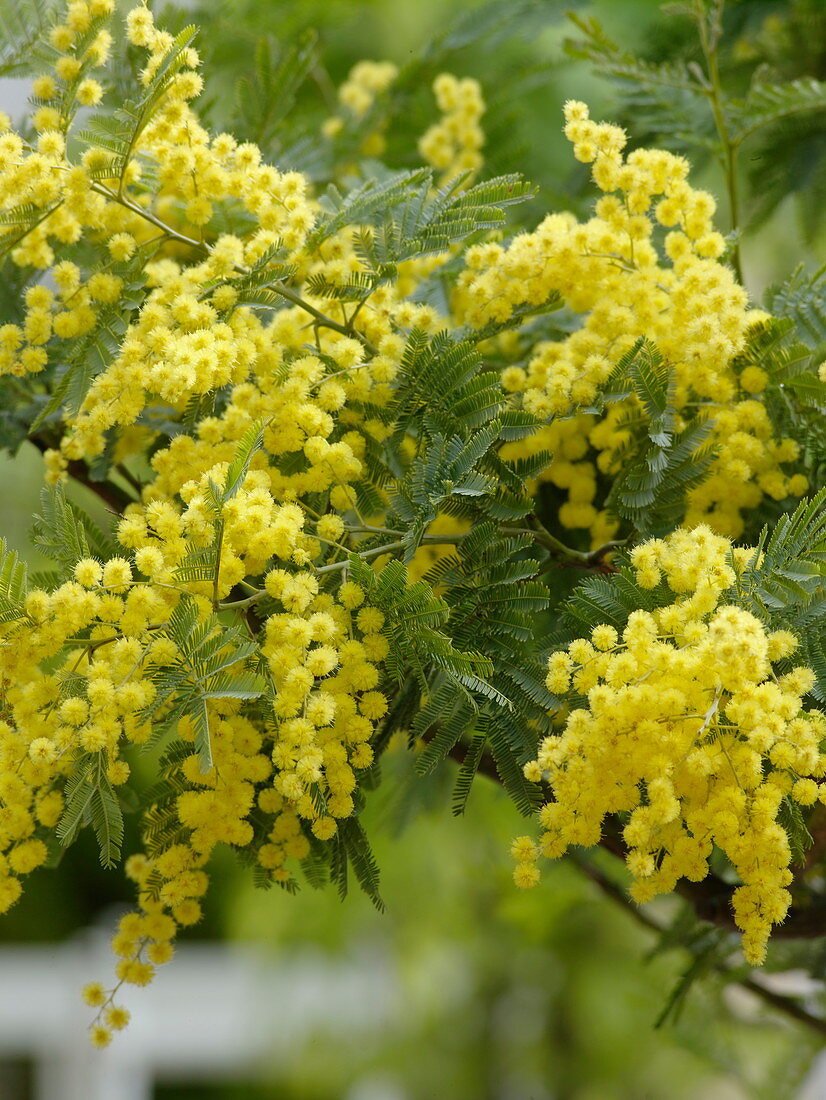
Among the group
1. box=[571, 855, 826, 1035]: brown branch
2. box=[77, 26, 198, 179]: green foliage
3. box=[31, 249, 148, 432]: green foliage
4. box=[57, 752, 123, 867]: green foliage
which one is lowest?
box=[571, 855, 826, 1035]: brown branch

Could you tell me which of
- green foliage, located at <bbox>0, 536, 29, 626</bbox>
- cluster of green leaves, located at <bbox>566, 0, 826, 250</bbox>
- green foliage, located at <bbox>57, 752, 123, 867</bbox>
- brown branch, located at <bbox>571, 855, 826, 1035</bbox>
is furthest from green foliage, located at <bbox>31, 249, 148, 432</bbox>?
brown branch, located at <bbox>571, 855, 826, 1035</bbox>

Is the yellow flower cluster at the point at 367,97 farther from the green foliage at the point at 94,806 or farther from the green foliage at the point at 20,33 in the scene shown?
the green foliage at the point at 94,806

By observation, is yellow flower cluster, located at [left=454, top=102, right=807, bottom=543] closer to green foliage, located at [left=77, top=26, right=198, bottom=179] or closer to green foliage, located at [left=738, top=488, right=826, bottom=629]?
green foliage, located at [left=738, top=488, right=826, bottom=629]

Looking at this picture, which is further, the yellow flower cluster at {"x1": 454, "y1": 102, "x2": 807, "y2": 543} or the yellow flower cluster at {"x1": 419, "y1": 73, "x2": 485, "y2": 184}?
the yellow flower cluster at {"x1": 419, "y1": 73, "x2": 485, "y2": 184}

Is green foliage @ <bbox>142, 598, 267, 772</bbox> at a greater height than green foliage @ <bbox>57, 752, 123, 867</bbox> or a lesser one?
greater

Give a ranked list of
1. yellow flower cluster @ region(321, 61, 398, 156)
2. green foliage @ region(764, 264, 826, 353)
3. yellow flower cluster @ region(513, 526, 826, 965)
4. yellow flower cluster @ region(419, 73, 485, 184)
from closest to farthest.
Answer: yellow flower cluster @ region(513, 526, 826, 965) → green foliage @ region(764, 264, 826, 353) → yellow flower cluster @ region(419, 73, 485, 184) → yellow flower cluster @ region(321, 61, 398, 156)

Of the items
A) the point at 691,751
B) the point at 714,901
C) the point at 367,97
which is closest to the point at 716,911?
the point at 714,901

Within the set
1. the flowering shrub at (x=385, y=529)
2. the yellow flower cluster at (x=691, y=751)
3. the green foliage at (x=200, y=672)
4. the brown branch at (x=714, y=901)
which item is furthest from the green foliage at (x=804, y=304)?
the green foliage at (x=200, y=672)

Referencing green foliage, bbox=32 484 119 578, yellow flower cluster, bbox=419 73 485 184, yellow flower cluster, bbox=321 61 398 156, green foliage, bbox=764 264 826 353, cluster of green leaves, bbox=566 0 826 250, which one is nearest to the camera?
green foliage, bbox=32 484 119 578
